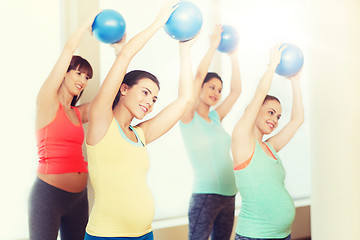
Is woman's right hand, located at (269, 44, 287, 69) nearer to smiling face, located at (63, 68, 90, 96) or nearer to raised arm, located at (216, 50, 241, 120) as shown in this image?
raised arm, located at (216, 50, 241, 120)

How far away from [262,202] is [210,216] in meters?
0.39

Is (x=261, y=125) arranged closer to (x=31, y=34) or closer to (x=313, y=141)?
(x=313, y=141)

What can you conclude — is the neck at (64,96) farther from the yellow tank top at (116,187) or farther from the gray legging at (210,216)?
the gray legging at (210,216)

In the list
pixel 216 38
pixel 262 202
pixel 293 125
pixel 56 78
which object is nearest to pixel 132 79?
pixel 56 78

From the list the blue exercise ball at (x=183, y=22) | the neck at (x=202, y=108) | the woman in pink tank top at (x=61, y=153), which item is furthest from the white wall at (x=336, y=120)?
the woman in pink tank top at (x=61, y=153)

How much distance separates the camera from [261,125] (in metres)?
2.25

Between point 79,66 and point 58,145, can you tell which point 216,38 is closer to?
point 79,66

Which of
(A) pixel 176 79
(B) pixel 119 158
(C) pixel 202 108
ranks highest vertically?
(A) pixel 176 79

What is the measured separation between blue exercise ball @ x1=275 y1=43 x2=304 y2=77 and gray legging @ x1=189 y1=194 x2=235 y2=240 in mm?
876

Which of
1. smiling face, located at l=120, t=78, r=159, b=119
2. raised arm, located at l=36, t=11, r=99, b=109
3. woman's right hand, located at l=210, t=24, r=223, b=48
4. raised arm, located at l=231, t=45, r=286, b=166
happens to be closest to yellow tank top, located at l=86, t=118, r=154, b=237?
smiling face, located at l=120, t=78, r=159, b=119

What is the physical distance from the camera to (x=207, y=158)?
94.7 inches

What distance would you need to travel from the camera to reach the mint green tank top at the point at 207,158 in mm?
2369

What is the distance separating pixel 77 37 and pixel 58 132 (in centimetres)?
47

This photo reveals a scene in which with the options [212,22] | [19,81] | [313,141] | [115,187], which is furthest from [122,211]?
[212,22]
